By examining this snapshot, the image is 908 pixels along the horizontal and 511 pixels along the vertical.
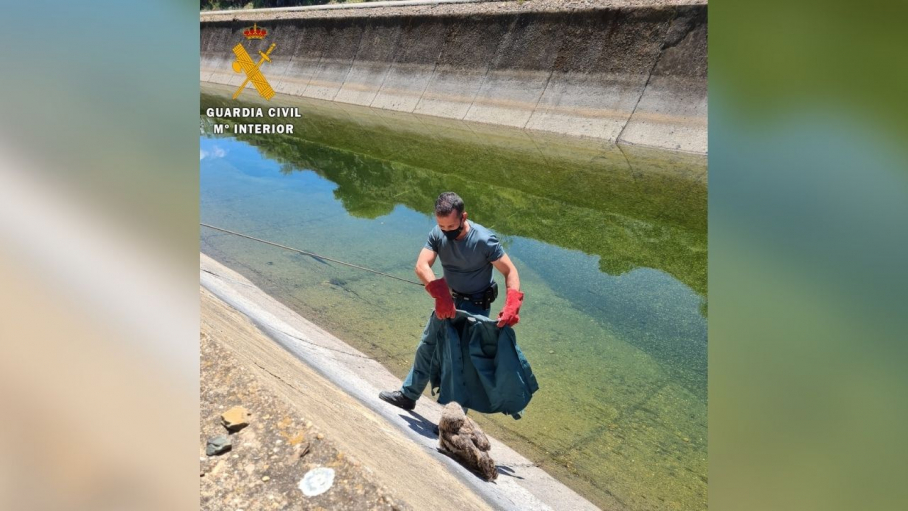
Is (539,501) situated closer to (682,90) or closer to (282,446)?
(282,446)

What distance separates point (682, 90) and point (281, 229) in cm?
821

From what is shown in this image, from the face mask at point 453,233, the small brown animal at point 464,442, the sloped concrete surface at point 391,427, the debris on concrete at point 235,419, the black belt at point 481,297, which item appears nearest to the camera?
the debris on concrete at point 235,419

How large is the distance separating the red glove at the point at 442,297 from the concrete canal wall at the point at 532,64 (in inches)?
370

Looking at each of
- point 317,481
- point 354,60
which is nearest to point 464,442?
point 317,481

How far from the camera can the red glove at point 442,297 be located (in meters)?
3.57

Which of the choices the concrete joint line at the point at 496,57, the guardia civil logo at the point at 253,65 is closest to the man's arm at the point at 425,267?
the concrete joint line at the point at 496,57

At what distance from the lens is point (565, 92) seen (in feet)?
47.1

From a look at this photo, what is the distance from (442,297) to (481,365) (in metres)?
0.49

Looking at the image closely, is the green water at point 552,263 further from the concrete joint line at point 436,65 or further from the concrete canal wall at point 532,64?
the concrete joint line at point 436,65

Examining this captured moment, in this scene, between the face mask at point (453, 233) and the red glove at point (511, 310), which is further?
the face mask at point (453, 233)

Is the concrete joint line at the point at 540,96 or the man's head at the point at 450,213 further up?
the man's head at the point at 450,213

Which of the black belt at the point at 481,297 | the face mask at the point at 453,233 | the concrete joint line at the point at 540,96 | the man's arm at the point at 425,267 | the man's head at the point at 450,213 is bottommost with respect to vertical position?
the concrete joint line at the point at 540,96

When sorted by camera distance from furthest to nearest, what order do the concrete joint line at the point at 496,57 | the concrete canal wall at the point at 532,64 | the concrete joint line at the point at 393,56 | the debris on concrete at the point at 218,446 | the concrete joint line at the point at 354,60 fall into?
the concrete joint line at the point at 354,60 < the concrete joint line at the point at 393,56 < the concrete joint line at the point at 496,57 < the concrete canal wall at the point at 532,64 < the debris on concrete at the point at 218,446
